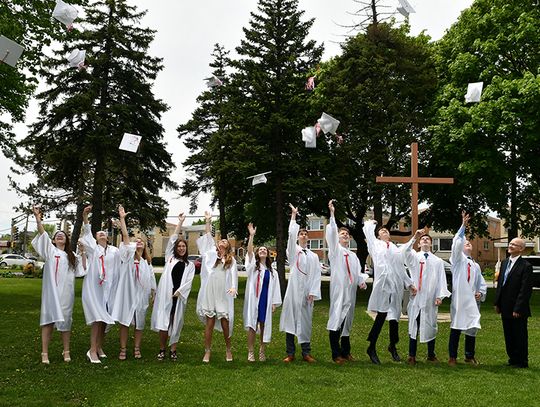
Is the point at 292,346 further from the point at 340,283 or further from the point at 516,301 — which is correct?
the point at 516,301

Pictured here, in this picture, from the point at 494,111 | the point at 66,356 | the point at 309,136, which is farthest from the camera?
the point at 309,136

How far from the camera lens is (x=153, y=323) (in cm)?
948

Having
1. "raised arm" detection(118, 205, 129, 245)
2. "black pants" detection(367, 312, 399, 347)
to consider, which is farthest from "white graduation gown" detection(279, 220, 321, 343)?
"raised arm" detection(118, 205, 129, 245)

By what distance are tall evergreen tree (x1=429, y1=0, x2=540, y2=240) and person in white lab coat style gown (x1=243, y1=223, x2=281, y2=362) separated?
571 inches

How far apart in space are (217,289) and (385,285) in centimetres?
270

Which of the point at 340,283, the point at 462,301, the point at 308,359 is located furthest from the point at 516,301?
the point at 308,359

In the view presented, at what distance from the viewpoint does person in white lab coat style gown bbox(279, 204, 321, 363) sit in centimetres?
942

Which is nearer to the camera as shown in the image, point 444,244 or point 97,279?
point 97,279

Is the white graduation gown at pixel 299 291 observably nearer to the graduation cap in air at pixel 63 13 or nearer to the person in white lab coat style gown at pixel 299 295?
the person in white lab coat style gown at pixel 299 295

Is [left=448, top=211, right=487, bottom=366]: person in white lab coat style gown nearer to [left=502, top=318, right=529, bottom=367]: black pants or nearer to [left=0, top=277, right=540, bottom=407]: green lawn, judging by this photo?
[left=0, top=277, right=540, bottom=407]: green lawn

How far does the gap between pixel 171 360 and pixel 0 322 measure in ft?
20.4

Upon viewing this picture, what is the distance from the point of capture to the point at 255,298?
30.8 ft

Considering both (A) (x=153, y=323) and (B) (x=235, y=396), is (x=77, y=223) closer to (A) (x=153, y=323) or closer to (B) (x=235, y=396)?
(A) (x=153, y=323)

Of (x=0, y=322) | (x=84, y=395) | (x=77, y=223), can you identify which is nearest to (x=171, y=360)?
(x=84, y=395)
